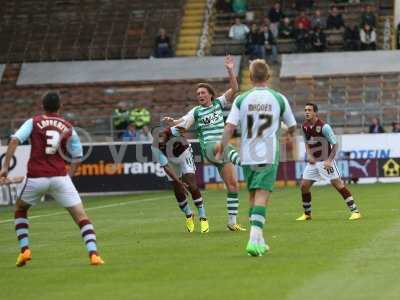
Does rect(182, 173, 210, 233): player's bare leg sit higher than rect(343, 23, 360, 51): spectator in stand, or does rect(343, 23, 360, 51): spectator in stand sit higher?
rect(343, 23, 360, 51): spectator in stand

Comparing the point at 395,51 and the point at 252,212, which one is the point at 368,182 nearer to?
the point at 395,51

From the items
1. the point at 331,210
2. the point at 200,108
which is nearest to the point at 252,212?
the point at 200,108

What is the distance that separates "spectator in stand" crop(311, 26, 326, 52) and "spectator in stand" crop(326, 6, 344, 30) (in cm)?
58

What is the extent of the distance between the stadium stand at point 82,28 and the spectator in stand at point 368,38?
8.12 meters

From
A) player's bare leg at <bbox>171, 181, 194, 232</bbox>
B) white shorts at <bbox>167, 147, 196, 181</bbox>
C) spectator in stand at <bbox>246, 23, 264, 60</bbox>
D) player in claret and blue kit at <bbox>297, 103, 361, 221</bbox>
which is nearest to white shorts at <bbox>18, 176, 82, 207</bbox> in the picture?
player's bare leg at <bbox>171, 181, 194, 232</bbox>

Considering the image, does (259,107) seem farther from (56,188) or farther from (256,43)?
(256,43)

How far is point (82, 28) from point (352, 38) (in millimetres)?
11772

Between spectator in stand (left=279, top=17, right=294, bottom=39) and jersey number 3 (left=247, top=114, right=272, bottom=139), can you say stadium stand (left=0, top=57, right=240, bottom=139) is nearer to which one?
spectator in stand (left=279, top=17, right=294, bottom=39)

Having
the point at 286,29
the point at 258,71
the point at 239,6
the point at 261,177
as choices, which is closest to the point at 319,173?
the point at 261,177

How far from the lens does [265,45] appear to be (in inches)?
1750

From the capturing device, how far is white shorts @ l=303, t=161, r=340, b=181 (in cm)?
2112

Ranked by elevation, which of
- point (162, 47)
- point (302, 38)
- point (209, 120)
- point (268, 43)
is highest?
point (162, 47)

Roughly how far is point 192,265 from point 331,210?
10.5 meters

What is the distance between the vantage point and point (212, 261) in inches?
556
